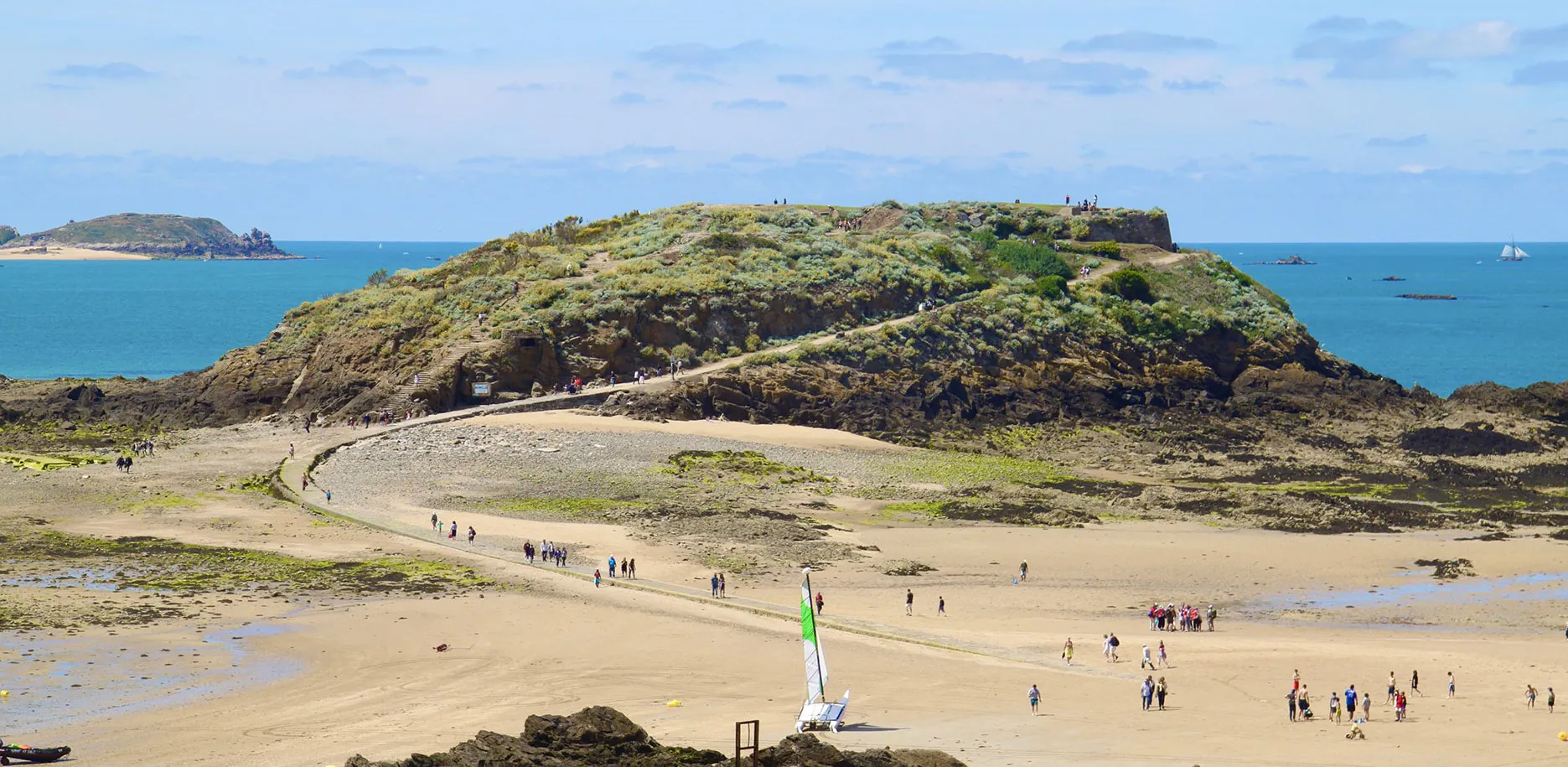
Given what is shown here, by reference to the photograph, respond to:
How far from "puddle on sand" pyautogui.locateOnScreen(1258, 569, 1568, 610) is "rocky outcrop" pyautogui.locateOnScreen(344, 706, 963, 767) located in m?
20.0

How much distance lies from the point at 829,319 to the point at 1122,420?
550 inches

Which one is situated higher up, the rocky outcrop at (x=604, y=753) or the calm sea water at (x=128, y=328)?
the calm sea water at (x=128, y=328)

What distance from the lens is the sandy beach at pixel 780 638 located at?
29219 mm

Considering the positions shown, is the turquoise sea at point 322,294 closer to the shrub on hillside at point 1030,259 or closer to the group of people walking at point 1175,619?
the shrub on hillside at point 1030,259

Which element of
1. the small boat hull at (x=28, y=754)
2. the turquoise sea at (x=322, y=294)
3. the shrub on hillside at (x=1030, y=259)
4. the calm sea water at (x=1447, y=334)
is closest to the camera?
the small boat hull at (x=28, y=754)

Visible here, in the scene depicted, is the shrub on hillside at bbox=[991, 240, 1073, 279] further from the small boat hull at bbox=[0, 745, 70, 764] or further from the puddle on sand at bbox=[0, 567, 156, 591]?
the small boat hull at bbox=[0, 745, 70, 764]

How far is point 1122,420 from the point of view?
68.0 m

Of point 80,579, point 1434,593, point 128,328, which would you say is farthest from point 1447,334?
point 80,579

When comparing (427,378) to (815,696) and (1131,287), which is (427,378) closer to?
(1131,287)

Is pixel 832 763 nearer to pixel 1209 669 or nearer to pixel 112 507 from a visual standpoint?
pixel 1209 669

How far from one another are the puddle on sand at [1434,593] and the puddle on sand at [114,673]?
2390 cm

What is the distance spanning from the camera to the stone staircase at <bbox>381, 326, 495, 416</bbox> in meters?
64.2

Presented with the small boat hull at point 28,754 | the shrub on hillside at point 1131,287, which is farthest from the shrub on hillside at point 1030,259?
the small boat hull at point 28,754

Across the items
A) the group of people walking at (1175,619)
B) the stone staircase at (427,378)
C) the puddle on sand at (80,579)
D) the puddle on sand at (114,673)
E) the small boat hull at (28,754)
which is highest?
the stone staircase at (427,378)
